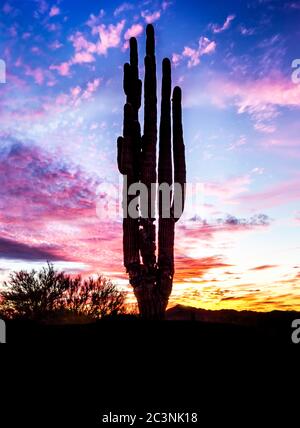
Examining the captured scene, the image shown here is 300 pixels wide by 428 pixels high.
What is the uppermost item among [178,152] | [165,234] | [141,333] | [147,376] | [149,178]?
[178,152]

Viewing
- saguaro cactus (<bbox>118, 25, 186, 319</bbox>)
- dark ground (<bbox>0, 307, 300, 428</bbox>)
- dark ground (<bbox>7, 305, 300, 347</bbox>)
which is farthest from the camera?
saguaro cactus (<bbox>118, 25, 186, 319</bbox>)

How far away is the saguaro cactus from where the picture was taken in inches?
512

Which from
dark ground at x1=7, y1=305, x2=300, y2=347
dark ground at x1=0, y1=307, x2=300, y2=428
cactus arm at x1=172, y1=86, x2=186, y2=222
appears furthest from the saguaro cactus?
dark ground at x1=0, y1=307, x2=300, y2=428

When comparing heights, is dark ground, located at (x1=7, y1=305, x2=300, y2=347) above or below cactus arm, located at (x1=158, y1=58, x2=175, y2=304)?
below

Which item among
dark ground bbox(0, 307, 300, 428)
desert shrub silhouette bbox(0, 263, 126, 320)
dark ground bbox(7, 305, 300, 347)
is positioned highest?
desert shrub silhouette bbox(0, 263, 126, 320)

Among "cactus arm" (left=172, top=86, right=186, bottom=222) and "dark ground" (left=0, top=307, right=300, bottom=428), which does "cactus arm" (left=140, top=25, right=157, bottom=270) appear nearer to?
"cactus arm" (left=172, top=86, right=186, bottom=222)

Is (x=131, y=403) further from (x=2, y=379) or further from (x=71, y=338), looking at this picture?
(x=71, y=338)

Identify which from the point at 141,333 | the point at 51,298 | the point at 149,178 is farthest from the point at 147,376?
the point at 51,298

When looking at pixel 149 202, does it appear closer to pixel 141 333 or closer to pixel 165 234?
pixel 165 234

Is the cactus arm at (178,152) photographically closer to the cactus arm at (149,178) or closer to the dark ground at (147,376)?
the cactus arm at (149,178)

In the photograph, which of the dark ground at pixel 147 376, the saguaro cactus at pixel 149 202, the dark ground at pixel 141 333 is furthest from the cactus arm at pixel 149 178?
the dark ground at pixel 147 376

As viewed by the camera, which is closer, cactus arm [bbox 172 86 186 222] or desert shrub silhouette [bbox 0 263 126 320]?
cactus arm [bbox 172 86 186 222]

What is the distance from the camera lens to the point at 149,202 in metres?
13.0

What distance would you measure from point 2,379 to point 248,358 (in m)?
4.98
